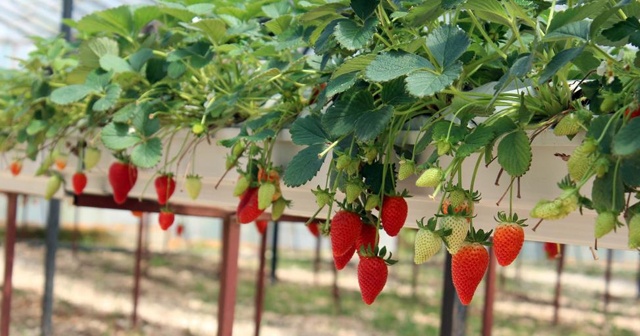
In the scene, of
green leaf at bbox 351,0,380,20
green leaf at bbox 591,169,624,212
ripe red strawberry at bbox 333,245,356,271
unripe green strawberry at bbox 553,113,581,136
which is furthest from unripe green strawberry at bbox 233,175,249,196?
green leaf at bbox 591,169,624,212

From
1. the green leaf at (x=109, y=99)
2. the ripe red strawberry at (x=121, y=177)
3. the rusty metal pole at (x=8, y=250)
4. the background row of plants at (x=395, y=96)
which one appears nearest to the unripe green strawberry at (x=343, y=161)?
the background row of plants at (x=395, y=96)

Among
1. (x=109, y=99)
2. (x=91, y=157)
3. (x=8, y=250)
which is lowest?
(x=8, y=250)

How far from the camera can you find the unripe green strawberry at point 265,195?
107cm

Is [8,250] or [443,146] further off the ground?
[443,146]

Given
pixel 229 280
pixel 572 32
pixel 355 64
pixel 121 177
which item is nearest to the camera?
pixel 572 32

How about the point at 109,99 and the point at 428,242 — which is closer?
the point at 428,242

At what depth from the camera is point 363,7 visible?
0.78 metres

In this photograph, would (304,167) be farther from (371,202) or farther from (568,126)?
(568,126)

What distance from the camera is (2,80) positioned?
2066mm

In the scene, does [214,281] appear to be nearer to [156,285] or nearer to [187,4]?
[156,285]

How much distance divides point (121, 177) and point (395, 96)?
0.81m

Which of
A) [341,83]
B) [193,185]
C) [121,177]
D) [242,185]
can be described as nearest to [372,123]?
[341,83]

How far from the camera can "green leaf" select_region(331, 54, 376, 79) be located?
0.74 m

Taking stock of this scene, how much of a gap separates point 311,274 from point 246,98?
8372mm
